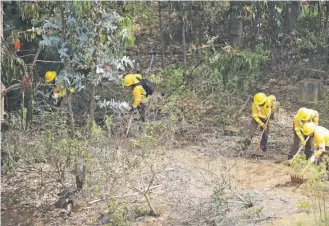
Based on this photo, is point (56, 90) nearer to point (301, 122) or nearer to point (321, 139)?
point (301, 122)

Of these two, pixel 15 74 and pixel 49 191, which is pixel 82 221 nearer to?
pixel 49 191

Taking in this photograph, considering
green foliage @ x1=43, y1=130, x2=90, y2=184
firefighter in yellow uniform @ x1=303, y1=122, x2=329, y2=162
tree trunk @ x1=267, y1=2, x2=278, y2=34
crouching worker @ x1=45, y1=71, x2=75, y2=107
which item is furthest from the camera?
tree trunk @ x1=267, y1=2, x2=278, y2=34

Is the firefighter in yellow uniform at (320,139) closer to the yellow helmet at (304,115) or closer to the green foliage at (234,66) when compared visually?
the yellow helmet at (304,115)

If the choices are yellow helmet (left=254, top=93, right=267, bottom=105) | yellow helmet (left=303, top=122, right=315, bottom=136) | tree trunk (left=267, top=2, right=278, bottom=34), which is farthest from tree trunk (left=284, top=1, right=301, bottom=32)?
yellow helmet (left=303, top=122, right=315, bottom=136)

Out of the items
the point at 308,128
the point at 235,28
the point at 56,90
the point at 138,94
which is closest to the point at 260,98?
the point at 308,128

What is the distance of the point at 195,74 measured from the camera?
1417 centimetres

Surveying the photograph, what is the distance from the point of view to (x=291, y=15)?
15922mm

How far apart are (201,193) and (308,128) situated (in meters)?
1.91

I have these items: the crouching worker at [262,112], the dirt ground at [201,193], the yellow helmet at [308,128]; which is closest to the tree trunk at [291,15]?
the dirt ground at [201,193]

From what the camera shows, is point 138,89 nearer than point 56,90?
No

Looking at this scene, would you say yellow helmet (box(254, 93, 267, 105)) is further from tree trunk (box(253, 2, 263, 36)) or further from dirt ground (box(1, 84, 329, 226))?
tree trunk (box(253, 2, 263, 36))

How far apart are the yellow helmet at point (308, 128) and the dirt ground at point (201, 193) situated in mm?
764

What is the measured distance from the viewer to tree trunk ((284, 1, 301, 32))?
15.6m

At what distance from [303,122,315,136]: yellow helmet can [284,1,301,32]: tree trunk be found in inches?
296
